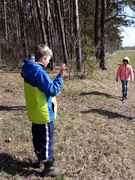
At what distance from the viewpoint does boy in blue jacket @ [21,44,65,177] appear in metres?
3.62

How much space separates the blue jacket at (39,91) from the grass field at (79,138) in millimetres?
1038

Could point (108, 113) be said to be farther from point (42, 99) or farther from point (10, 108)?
point (42, 99)

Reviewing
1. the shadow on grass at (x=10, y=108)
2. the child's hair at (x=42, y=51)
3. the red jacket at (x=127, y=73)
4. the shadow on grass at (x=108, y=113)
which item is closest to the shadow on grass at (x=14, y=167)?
the child's hair at (x=42, y=51)

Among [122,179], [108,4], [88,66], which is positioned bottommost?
[122,179]

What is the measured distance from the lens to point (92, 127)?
21.3 feet

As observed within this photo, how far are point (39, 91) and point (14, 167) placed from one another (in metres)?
1.48

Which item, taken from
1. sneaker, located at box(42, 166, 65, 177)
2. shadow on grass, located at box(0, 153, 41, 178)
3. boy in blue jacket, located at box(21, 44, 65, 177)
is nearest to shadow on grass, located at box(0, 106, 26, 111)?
shadow on grass, located at box(0, 153, 41, 178)

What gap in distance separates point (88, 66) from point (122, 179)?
28.8ft

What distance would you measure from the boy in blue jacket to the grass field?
0.45m

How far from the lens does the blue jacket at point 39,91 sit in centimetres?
361

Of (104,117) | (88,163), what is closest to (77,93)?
(104,117)

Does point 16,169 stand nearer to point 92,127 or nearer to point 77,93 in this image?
point 92,127

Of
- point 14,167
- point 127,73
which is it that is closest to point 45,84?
point 14,167

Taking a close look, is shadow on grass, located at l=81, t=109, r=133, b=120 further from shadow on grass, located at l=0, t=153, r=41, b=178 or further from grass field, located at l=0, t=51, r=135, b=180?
shadow on grass, located at l=0, t=153, r=41, b=178
